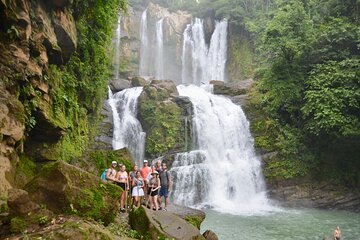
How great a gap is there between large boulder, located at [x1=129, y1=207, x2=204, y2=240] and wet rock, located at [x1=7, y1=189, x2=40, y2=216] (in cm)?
235

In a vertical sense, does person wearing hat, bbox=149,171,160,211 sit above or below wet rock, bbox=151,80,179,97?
below

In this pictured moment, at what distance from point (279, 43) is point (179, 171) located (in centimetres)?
1008

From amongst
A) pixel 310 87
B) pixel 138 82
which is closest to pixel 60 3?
pixel 310 87

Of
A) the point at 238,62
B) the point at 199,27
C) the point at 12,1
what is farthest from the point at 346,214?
the point at 199,27

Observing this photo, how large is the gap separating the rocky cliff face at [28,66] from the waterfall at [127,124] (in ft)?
35.5

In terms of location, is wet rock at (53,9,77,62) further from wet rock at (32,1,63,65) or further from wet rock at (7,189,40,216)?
wet rock at (7,189,40,216)

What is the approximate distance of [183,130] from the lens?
23.7 metres

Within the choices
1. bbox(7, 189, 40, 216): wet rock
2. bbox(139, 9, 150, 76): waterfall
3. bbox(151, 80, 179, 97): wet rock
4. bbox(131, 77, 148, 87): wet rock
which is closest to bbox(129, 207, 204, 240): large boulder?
bbox(7, 189, 40, 216): wet rock

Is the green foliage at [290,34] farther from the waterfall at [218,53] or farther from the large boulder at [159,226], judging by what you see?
the large boulder at [159,226]

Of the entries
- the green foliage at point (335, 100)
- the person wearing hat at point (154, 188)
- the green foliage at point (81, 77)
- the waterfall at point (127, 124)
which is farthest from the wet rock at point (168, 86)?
the person wearing hat at point (154, 188)

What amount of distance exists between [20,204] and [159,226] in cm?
288

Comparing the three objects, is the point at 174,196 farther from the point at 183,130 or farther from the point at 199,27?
the point at 199,27

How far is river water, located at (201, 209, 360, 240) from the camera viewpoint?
A: 13.6 m

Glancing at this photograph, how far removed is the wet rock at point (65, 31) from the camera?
448 inches
